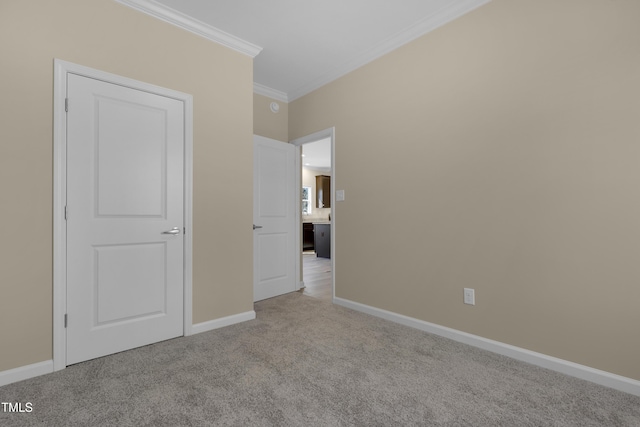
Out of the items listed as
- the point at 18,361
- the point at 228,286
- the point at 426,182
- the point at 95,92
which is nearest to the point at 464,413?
the point at 426,182

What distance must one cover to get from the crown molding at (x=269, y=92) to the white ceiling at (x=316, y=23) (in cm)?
49

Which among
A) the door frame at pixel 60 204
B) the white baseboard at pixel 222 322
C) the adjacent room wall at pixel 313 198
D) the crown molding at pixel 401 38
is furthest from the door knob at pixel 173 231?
the adjacent room wall at pixel 313 198

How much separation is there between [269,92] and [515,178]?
3.16 metres

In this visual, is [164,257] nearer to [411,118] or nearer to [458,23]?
[411,118]

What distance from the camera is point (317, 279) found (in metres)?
5.00

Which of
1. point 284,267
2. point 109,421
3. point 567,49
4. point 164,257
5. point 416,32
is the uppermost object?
point 416,32

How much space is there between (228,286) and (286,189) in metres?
1.62

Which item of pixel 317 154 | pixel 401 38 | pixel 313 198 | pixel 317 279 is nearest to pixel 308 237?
pixel 313 198

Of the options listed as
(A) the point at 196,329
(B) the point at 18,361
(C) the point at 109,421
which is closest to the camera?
(C) the point at 109,421

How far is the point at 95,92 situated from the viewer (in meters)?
2.23

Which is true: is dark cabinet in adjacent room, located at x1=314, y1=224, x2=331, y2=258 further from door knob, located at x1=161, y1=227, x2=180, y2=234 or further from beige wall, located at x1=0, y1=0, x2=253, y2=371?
door knob, located at x1=161, y1=227, x2=180, y2=234

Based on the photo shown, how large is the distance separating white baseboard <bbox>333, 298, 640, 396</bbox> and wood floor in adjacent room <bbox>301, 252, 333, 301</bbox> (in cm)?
114

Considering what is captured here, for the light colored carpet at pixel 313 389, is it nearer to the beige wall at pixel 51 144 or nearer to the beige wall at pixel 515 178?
the beige wall at pixel 515 178

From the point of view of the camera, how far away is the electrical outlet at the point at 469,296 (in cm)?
244
